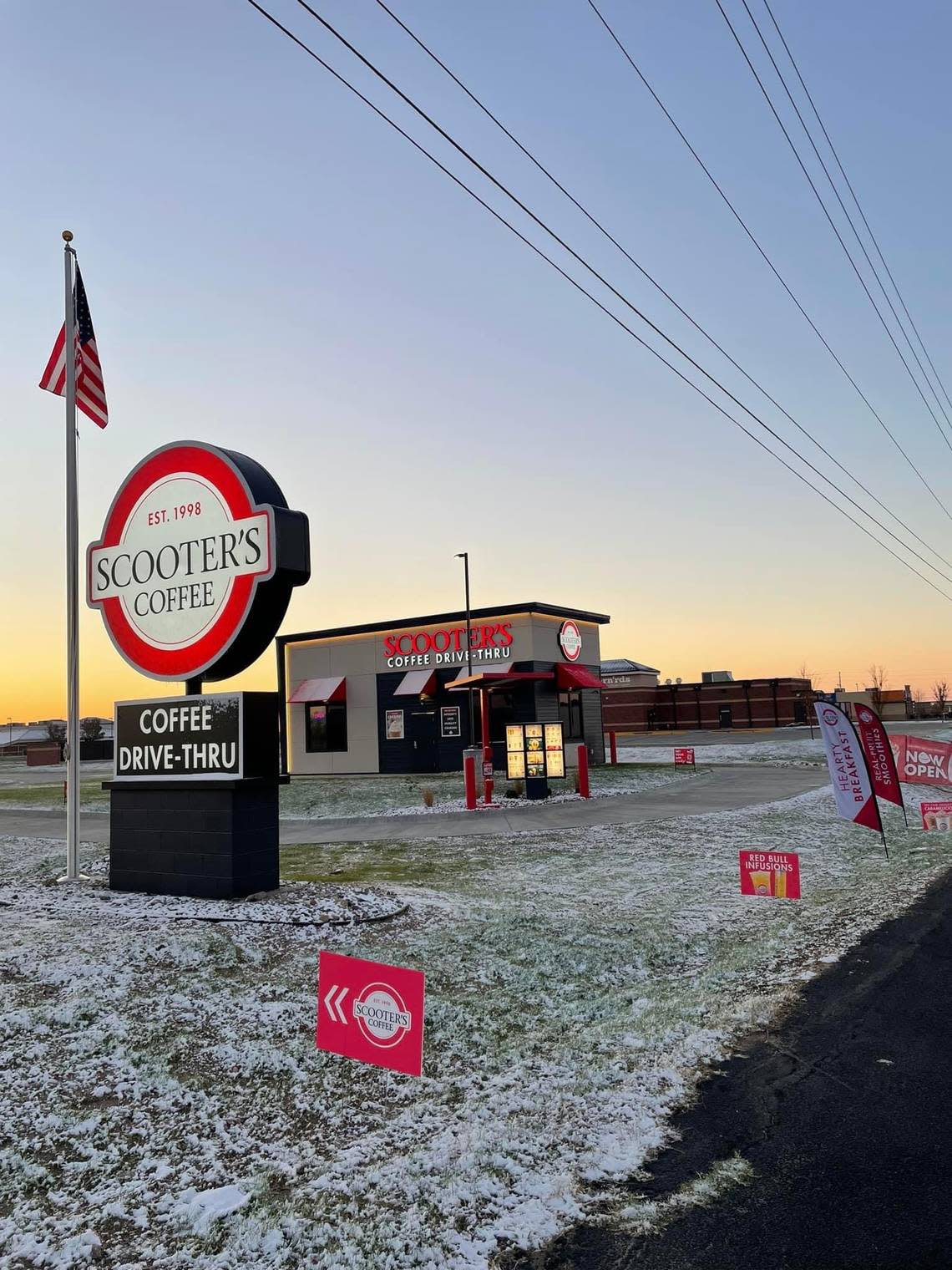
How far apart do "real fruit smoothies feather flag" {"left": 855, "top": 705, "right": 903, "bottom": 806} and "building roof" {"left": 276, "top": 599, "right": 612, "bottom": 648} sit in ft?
61.4

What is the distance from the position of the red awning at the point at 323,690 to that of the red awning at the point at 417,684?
3.32 m

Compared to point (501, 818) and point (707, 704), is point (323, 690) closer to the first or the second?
point (501, 818)

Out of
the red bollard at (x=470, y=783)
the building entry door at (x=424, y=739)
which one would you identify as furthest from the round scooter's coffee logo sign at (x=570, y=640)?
the red bollard at (x=470, y=783)

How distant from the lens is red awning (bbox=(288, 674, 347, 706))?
3847 cm

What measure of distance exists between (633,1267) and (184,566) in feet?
29.5

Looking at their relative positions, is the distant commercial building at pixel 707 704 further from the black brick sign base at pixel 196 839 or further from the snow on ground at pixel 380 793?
the black brick sign base at pixel 196 839

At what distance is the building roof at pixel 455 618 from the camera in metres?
34.2

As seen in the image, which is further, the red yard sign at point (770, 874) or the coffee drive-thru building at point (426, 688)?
the coffee drive-thru building at point (426, 688)

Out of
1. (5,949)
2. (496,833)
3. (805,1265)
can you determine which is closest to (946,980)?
(805,1265)

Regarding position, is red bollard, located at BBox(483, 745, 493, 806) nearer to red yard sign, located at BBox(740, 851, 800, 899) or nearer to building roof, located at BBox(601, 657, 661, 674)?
red yard sign, located at BBox(740, 851, 800, 899)

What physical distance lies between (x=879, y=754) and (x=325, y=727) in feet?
92.0

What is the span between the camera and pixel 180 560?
34.9ft

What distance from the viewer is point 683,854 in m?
14.0

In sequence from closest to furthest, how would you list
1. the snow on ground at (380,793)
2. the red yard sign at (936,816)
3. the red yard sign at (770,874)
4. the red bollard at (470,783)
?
1. the red yard sign at (770,874)
2. the red yard sign at (936,816)
3. the red bollard at (470,783)
4. the snow on ground at (380,793)
